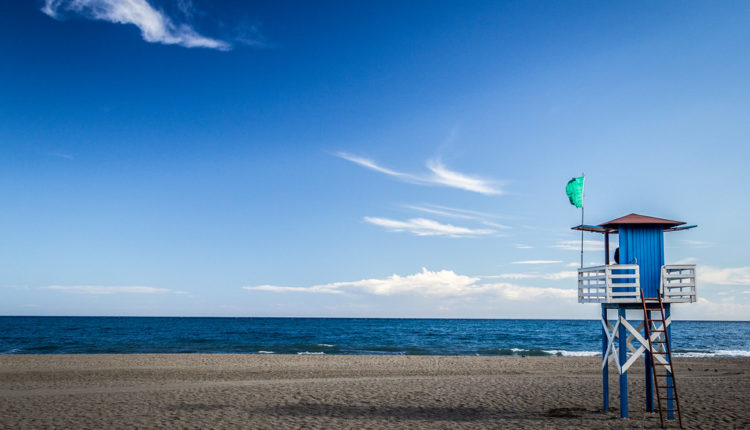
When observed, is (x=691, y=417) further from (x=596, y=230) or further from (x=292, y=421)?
(x=292, y=421)

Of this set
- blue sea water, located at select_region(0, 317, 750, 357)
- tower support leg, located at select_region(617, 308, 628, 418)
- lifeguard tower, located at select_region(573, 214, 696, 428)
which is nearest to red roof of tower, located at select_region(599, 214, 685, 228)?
lifeguard tower, located at select_region(573, 214, 696, 428)

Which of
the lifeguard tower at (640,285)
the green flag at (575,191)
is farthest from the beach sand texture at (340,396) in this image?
the green flag at (575,191)

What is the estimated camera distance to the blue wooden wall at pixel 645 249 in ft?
39.5

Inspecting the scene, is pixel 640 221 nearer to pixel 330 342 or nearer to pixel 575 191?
pixel 575 191

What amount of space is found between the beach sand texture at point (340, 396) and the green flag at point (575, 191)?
5.43 metres

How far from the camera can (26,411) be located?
12.9m

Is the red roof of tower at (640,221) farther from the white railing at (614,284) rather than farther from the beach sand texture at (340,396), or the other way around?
the beach sand texture at (340,396)

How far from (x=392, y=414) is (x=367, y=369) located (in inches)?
462

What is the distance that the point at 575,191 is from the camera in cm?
1335

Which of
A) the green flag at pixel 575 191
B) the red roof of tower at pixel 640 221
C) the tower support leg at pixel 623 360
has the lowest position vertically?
the tower support leg at pixel 623 360

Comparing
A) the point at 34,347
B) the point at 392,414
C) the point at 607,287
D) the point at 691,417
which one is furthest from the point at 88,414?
the point at 34,347

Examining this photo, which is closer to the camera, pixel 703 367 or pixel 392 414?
pixel 392 414

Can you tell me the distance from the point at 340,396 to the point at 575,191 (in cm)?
907

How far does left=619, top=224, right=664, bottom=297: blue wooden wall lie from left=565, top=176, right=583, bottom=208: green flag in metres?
1.34
